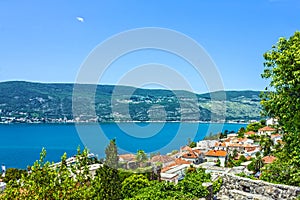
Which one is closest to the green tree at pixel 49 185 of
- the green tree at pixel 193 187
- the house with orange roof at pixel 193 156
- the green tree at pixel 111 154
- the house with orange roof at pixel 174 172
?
the green tree at pixel 193 187

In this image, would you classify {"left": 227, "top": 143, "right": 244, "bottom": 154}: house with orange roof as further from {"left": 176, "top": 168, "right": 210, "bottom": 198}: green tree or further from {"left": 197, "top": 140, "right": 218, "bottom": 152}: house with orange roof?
{"left": 176, "top": 168, "right": 210, "bottom": 198}: green tree

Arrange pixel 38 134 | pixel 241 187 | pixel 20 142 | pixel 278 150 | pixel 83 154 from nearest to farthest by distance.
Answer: pixel 83 154, pixel 241 187, pixel 278 150, pixel 20 142, pixel 38 134

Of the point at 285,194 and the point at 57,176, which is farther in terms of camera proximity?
the point at 285,194

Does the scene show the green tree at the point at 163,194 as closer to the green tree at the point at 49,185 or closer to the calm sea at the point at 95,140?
the green tree at the point at 49,185

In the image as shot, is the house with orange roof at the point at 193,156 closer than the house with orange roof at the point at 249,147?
No

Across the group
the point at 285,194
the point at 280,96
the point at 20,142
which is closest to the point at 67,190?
the point at 285,194

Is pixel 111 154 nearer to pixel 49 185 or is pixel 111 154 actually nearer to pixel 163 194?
pixel 163 194

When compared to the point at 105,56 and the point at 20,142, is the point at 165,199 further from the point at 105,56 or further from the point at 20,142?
the point at 20,142
